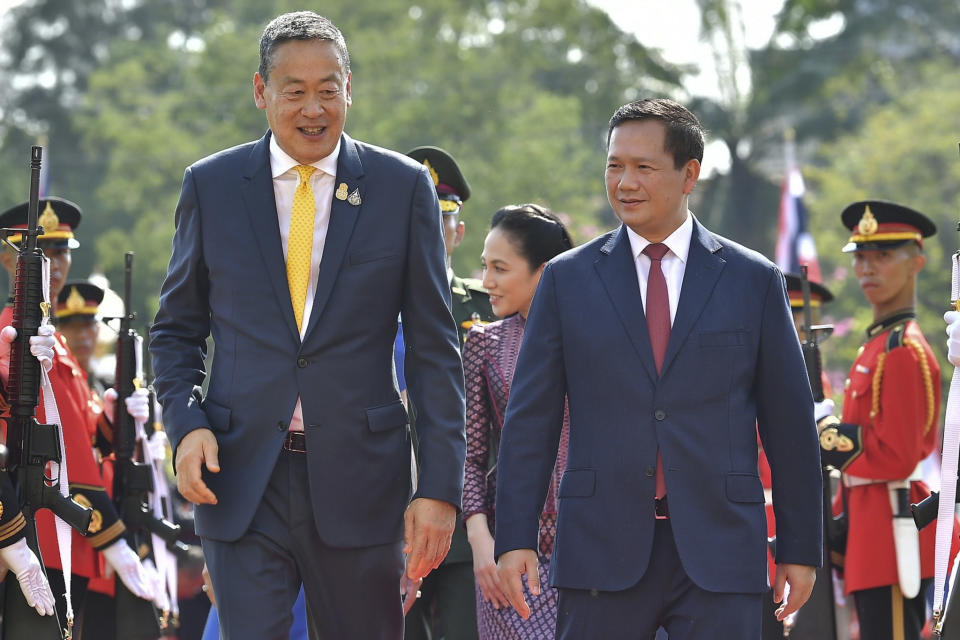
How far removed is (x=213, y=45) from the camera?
34000mm

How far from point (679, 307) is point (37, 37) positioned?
40664mm

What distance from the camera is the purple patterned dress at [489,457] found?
18.8ft

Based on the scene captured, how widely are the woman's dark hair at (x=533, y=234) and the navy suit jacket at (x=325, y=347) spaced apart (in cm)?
164

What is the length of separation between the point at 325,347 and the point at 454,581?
242 cm

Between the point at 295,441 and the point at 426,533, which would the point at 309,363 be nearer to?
the point at 295,441

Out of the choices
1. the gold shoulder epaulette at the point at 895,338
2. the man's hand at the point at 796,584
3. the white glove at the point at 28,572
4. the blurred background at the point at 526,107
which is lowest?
the white glove at the point at 28,572

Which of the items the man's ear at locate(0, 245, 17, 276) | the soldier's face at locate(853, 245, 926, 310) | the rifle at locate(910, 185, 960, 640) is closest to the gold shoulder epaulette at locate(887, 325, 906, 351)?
the soldier's face at locate(853, 245, 926, 310)

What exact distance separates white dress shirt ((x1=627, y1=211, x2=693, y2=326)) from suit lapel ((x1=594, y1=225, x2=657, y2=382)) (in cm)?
2

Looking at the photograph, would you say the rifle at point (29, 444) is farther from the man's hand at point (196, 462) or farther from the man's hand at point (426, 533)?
the man's hand at point (426, 533)

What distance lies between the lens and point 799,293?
973 centimetres

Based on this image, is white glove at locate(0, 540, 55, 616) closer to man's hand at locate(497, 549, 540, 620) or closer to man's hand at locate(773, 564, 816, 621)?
man's hand at locate(497, 549, 540, 620)

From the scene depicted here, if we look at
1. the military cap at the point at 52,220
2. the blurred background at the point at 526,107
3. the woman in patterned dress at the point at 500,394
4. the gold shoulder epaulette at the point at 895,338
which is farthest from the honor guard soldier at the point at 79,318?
the blurred background at the point at 526,107

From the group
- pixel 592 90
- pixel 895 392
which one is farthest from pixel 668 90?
pixel 895 392

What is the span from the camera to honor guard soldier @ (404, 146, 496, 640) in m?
6.51
